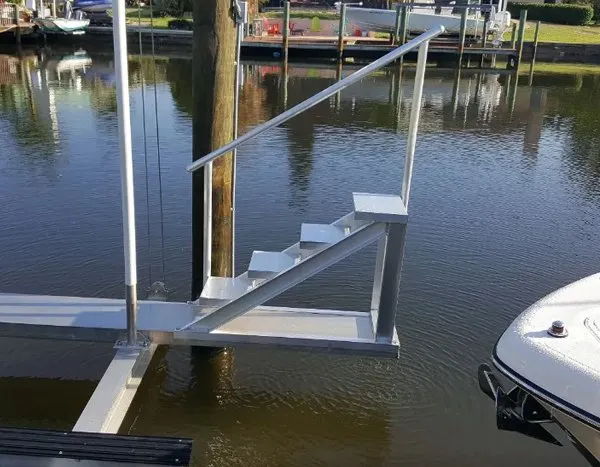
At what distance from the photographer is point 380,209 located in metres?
4.64

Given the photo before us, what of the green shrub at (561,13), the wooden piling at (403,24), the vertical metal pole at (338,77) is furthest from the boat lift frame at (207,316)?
the green shrub at (561,13)

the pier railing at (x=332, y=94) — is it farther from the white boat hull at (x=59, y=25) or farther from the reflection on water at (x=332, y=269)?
the white boat hull at (x=59, y=25)

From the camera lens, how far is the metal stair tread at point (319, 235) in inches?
194

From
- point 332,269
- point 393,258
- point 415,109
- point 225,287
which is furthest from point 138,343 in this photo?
point 332,269

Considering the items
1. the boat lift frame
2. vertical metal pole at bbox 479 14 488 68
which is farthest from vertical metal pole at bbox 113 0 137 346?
vertical metal pole at bbox 479 14 488 68

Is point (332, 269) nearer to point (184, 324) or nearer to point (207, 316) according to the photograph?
point (184, 324)

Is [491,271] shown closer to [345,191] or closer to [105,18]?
[345,191]

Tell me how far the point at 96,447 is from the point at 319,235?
2.23 metres

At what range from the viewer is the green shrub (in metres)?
47.0

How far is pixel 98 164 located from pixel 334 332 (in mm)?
9000

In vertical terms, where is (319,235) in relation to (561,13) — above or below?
below

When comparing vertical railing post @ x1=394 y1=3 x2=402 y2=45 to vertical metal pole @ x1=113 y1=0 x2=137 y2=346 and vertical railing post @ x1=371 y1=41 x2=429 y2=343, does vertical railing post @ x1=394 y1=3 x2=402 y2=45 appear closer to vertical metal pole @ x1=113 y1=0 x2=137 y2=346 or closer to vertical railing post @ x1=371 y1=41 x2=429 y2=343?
vertical railing post @ x1=371 y1=41 x2=429 y2=343

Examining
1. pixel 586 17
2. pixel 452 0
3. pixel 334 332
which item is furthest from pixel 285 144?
pixel 586 17

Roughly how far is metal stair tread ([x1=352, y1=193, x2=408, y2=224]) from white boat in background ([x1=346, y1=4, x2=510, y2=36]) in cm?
3195
